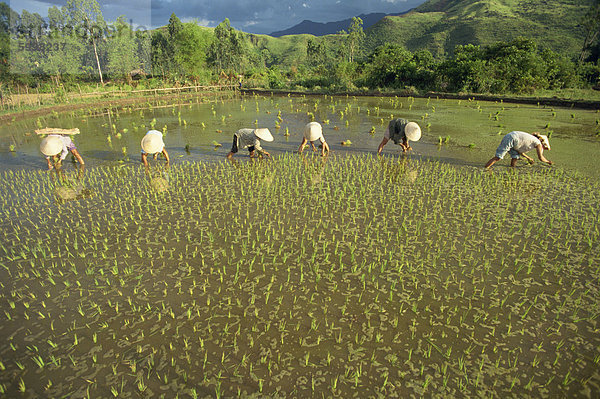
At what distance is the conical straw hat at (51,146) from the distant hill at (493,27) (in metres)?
62.6

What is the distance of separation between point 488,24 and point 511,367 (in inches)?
3073

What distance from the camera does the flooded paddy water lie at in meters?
3.15

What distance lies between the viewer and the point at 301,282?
443 cm

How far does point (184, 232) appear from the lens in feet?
18.9

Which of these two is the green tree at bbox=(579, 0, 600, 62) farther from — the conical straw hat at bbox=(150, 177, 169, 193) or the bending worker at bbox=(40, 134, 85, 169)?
the bending worker at bbox=(40, 134, 85, 169)

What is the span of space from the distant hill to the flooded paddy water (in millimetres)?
58144

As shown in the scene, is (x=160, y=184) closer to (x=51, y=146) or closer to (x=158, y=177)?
(x=158, y=177)

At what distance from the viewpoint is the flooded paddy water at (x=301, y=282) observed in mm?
3148

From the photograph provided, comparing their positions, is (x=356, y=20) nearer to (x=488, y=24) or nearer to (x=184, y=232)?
(x=488, y=24)

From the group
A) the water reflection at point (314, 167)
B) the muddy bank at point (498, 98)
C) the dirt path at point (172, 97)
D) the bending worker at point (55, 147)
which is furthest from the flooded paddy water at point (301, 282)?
the muddy bank at point (498, 98)

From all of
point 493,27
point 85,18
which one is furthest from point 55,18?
point 493,27

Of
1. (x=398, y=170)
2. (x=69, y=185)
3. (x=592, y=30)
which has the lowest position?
(x=69, y=185)

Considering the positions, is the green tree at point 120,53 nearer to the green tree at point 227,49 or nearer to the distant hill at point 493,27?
the green tree at point 227,49

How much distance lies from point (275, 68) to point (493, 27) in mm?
45470
